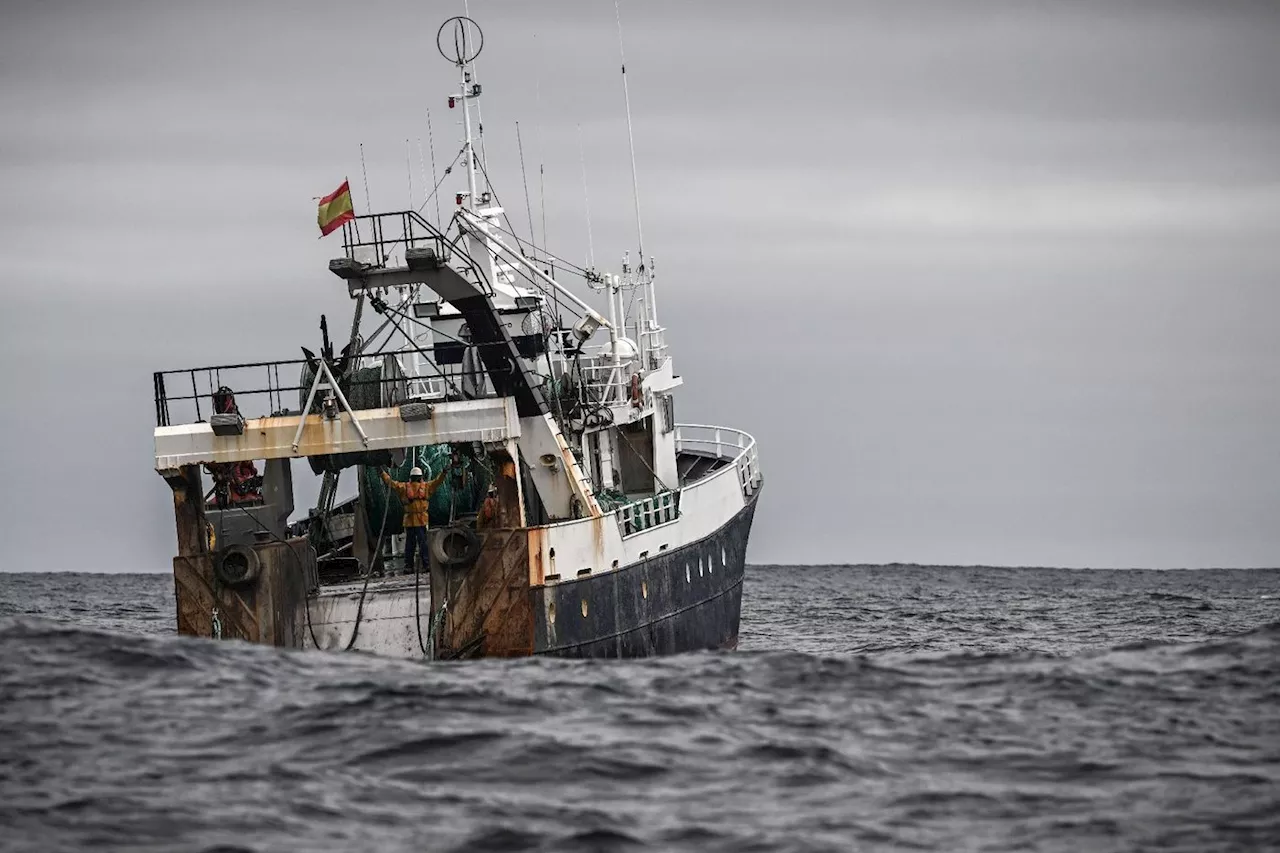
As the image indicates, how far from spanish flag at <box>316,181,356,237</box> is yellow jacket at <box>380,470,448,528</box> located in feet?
12.0

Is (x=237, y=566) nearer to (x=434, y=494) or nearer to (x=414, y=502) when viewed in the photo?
(x=414, y=502)

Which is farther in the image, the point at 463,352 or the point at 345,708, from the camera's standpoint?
the point at 463,352

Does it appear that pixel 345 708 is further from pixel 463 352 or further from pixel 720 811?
pixel 463 352

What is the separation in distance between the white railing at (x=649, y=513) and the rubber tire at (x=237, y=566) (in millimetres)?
→ 5742

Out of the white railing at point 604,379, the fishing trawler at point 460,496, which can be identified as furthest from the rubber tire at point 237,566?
the white railing at point 604,379

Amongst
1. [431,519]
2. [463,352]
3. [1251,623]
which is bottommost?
[1251,623]

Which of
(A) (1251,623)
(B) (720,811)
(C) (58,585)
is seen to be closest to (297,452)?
(B) (720,811)

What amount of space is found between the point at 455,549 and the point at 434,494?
4584 millimetres

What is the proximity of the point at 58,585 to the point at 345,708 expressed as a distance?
6753 centimetres

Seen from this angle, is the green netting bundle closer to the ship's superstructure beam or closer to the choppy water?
the ship's superstructure beam

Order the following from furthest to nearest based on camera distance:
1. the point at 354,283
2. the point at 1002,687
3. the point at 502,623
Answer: the point at 354,283
the point at 502,623
the point at 1002,687

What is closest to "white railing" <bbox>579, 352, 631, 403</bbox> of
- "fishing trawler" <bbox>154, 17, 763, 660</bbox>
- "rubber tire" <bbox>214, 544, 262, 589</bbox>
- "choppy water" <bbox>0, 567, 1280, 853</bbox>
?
"fishing trawler" <bbox>154, 17, 763, 660</bbox>

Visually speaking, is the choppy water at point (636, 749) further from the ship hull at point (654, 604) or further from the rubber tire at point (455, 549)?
the ship hull at point (654, 604)

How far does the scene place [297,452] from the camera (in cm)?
2544
